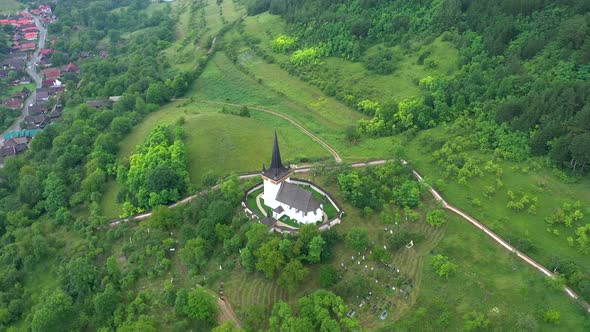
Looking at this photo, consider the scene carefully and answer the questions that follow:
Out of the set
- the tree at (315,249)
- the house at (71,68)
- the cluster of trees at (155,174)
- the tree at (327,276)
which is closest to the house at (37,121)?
the house at (71,68)

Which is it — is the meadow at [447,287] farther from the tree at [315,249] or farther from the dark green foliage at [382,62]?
the dark green foliage at [382,62]

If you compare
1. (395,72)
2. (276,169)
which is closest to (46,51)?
(395,72)

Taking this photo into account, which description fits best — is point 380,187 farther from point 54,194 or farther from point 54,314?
point 54,194

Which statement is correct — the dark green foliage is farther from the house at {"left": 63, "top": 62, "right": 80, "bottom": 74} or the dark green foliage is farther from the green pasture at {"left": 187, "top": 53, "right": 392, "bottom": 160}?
the house at {"left": 63, "top": 62, "right": 80, "bottom": 74}

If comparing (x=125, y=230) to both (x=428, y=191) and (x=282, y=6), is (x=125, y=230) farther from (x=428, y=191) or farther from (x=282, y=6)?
(x=282, y=6)

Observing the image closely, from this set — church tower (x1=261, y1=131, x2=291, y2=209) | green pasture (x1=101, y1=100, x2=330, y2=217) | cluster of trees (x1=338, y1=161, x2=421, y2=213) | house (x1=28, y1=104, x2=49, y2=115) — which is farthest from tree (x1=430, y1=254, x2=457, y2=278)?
house (x1=28, y1=104, x2=49, y2=115)
